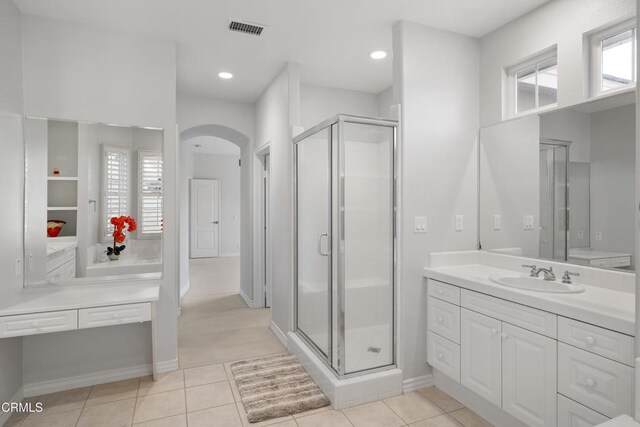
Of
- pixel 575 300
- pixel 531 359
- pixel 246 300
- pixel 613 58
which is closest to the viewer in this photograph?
pixel 575 300

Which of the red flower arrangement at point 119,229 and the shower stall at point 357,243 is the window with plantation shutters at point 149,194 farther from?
the shower stall at point 357,243

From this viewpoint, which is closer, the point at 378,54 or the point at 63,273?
the point at 63,273

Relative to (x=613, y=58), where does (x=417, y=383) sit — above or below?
below

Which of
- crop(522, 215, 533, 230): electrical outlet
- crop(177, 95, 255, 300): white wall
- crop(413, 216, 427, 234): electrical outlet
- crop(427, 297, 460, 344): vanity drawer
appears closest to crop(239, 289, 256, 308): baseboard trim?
crop(177, 95, 255, 300): white wall

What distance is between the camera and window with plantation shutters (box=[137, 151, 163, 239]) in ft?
9.52

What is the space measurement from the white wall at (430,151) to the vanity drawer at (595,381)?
106 centimetres

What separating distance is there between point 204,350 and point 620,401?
311cm

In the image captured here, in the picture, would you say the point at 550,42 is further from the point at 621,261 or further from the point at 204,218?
the point at 204,218

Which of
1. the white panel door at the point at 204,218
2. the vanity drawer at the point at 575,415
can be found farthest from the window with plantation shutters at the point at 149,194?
the white panel door at the point at 204,218

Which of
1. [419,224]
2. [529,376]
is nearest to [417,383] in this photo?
[529,376]

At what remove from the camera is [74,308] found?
2.34 metres

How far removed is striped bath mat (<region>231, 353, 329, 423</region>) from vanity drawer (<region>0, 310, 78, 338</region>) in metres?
1.27

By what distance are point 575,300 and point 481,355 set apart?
27.2 inches

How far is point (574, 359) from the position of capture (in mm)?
1698
